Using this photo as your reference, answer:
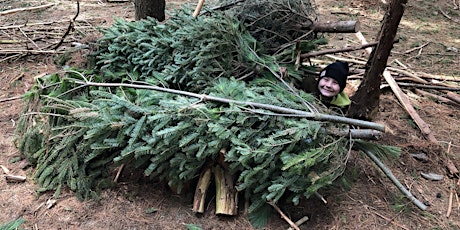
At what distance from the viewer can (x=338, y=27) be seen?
4.12 meters

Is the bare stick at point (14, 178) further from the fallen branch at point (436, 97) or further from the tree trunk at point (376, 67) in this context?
the fallen branch at point (436, 97)

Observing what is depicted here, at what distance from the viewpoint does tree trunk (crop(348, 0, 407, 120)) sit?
3.50 m

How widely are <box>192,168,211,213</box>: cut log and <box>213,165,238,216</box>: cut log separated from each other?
77mm

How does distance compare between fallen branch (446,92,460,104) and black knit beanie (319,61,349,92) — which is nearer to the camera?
black knit beanie (319,61,349,92)

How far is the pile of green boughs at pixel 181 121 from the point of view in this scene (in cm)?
294

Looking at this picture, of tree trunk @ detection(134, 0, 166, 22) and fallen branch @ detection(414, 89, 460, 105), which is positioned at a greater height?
tree trunk @ detection(134, 0, 166, 22)

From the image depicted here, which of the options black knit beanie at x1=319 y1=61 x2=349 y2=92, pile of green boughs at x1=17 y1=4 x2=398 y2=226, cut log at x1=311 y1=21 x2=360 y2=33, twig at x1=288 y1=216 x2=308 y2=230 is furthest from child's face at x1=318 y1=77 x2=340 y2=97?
twig at x1=288 y1=216 x2=308 y2=230

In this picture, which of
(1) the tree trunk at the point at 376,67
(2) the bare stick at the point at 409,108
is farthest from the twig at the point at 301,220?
(2) the bare stick at the point at 409,108

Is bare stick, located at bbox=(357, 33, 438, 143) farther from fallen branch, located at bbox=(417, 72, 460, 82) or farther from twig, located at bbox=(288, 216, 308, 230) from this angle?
twig, located at bbox=(288, 216, 308, 230)

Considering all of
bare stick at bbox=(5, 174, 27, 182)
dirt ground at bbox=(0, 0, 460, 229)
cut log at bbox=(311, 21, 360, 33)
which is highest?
cut log at bbox=(311, 21, 360, 33)

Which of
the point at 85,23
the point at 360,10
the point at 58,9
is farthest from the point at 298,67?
the point at 58,9

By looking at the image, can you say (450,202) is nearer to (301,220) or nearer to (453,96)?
(301,220)

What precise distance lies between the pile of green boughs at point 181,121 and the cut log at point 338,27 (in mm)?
202

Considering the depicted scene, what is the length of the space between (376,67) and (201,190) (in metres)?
2.18
